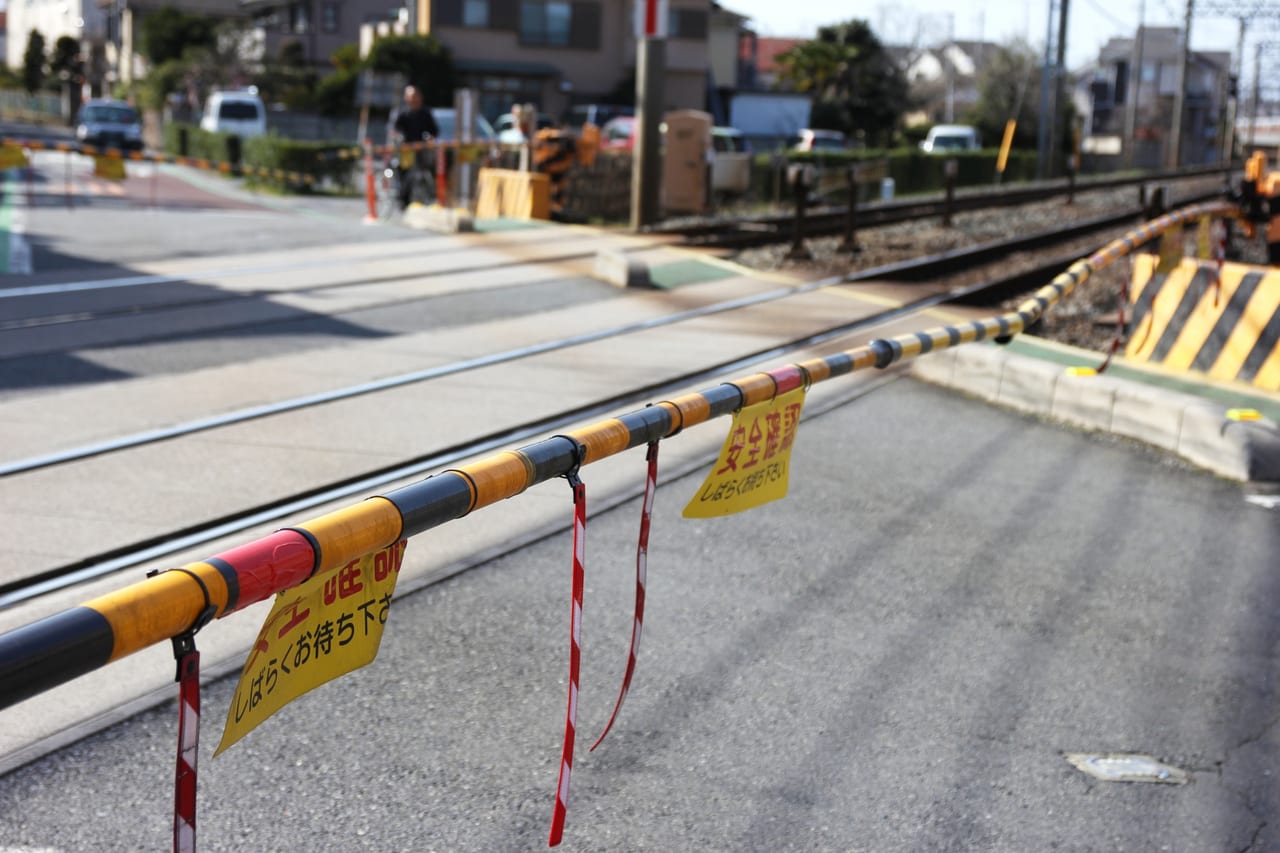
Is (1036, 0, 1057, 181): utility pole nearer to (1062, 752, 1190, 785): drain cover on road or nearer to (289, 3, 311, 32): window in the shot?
(289, 3, 311, 32): window

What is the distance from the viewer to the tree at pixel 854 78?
61781 mm

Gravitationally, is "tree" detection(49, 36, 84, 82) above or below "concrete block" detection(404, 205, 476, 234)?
above

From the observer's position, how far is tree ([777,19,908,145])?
61.8 m

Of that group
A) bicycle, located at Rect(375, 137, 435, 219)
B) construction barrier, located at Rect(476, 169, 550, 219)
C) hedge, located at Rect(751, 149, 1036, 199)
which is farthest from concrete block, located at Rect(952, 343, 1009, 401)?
hedge, located at Rect(751, 149, 1036, 199)

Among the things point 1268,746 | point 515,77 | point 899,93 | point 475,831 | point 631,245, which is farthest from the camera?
point 899,93

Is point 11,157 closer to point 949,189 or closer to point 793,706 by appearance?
point 949,189

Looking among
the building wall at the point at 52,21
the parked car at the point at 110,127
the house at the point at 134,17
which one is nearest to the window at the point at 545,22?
the parked car at the point at 110,127

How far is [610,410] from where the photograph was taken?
340 inches

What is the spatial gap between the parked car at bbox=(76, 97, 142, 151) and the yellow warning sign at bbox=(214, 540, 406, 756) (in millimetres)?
41300

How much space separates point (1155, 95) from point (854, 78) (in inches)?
1611

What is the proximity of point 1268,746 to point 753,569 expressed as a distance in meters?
2.09

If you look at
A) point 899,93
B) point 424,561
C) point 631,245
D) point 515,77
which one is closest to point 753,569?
point 424,561

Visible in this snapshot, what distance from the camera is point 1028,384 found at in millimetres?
9086

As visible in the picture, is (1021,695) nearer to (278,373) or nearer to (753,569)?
(753,569)
